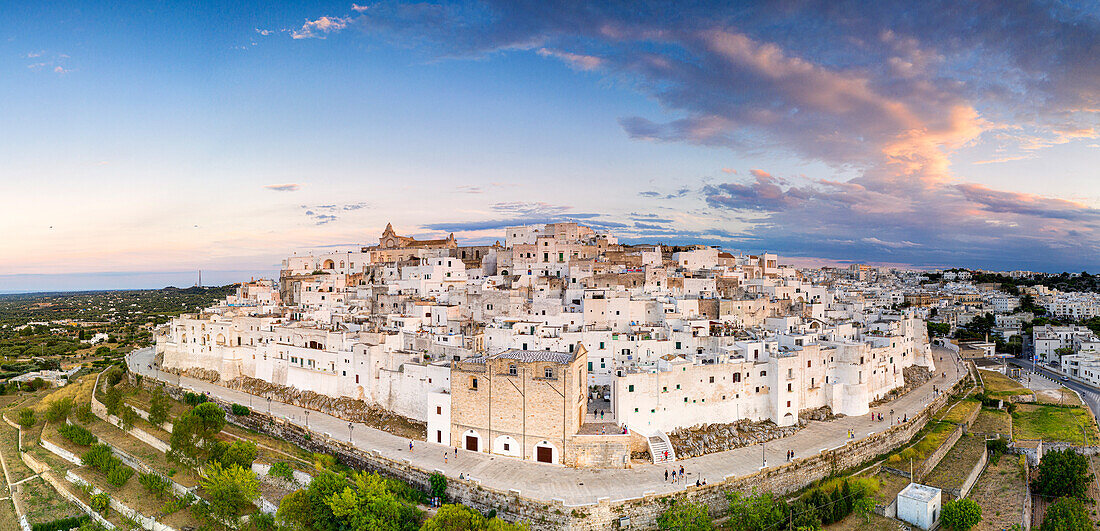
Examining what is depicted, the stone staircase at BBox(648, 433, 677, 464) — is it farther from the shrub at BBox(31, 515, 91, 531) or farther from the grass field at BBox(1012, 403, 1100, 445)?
the shrub at BBox(31, 515, 91, 531)

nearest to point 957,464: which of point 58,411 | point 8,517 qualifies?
point 8,517

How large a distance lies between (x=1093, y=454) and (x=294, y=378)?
127ft

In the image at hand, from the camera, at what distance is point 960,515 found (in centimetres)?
2122

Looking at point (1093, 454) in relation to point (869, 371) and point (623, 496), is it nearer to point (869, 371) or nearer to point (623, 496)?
point (869, 371)

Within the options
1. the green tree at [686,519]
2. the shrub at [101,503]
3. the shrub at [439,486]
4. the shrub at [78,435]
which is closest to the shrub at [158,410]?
the shrub at [78,435]

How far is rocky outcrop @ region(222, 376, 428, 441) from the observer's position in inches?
1084

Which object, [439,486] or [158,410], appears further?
[158,410]

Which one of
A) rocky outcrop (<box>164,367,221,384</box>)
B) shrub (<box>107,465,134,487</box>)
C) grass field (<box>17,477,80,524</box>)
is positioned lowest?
grass field (<box>17,477,80,524</box>)

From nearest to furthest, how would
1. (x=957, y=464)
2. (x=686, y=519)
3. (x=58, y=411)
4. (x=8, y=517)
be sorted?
(x=686, y=519) → (x=8, y=517) → (x=957, y=464) → (x=58, y=411)

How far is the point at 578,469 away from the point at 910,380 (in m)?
23.7

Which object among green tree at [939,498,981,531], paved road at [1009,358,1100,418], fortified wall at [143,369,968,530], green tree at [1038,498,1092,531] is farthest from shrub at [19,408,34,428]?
paved road at [1009,358,1100,418]

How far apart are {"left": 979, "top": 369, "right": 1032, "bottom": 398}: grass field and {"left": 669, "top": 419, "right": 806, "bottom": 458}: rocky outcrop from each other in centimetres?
1927

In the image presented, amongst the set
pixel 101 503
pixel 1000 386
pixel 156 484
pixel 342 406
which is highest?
pixel 342 406

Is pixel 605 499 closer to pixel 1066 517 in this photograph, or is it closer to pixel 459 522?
pixel 459 522
